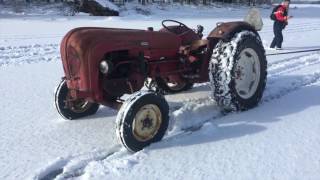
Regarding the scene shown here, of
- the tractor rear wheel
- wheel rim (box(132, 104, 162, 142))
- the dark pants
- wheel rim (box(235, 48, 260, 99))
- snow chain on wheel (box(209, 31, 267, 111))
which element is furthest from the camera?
the dark pants

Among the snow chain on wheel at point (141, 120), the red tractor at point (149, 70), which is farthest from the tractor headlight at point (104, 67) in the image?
the snow chain on wheel at point (141, 120)

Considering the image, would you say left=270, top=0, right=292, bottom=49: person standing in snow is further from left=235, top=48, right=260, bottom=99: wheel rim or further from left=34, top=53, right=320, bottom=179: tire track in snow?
left=235, top=48, right=260, bottom=99: wheel rim

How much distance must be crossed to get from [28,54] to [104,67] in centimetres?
629

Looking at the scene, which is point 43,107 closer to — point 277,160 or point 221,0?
point 277,160

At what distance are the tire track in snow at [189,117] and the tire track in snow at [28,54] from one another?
15.2 feet

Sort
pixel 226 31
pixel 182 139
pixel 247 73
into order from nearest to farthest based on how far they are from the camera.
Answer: pixel 182 139 → pixel 226 31 → pixel 247 73

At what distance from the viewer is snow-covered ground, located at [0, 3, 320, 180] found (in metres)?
4.12

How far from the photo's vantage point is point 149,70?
537cm

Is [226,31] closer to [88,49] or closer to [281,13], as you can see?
[88,49]

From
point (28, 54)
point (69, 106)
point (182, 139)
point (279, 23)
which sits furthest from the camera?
point (279, 23)

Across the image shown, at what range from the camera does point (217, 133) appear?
16.6 ft

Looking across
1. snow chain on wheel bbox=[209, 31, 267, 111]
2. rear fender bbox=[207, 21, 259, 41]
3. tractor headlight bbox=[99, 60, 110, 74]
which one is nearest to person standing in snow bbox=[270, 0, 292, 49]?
snow chain on wheel bbox=[209, 31, 267, 111]

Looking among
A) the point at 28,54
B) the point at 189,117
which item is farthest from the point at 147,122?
the point at 28,54

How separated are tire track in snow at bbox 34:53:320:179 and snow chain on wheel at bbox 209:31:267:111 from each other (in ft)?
0.90
